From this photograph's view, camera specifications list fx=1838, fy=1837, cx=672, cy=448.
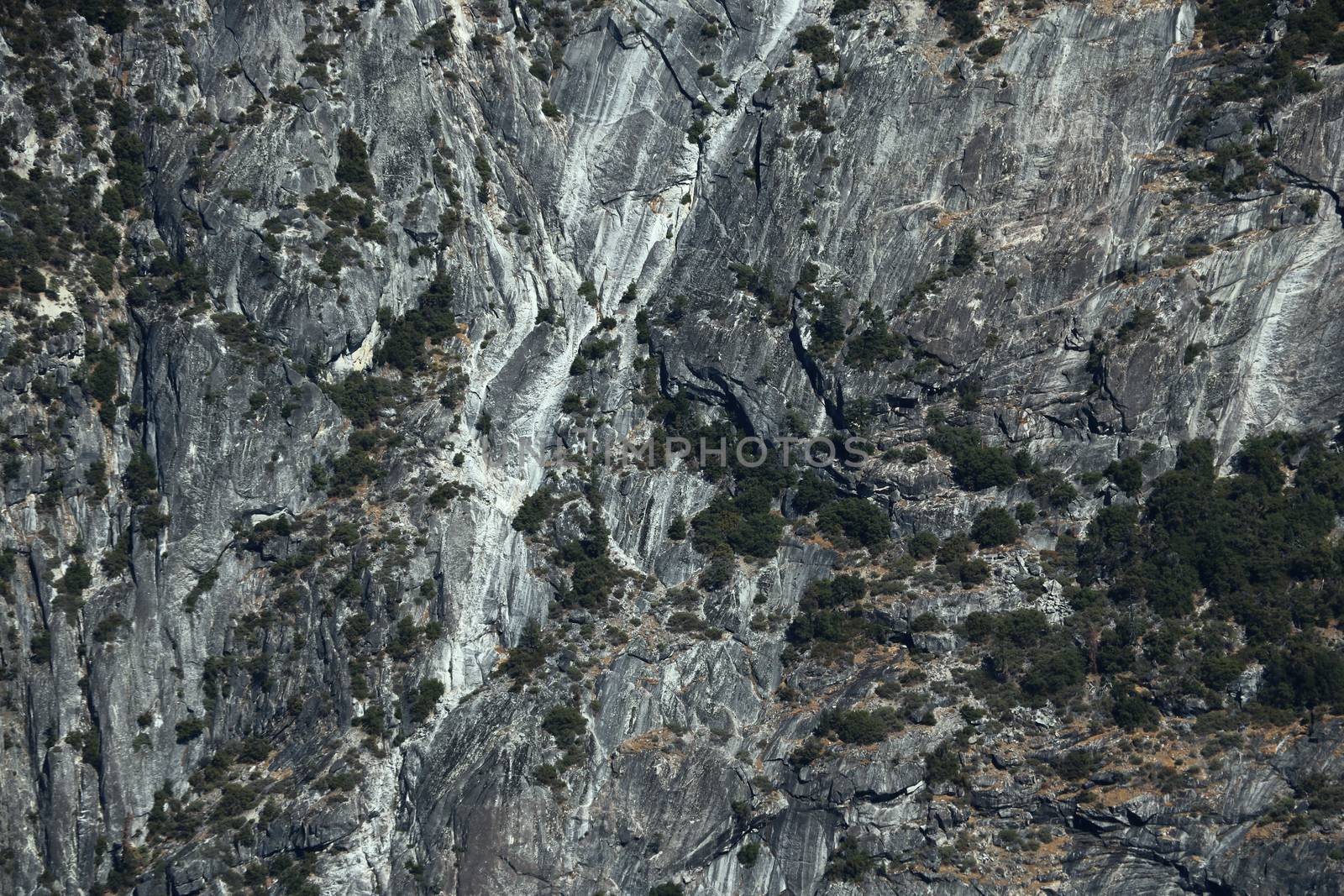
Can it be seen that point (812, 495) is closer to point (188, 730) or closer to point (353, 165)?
point (353, 165)

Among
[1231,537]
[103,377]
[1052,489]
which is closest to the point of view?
[1231,537]

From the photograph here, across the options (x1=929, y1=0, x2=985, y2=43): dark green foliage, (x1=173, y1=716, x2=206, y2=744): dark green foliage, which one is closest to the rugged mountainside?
(x1=173, y1=716, x2=206, y2=744): dark green foliage

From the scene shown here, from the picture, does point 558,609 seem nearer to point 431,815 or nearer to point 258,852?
point 431,815

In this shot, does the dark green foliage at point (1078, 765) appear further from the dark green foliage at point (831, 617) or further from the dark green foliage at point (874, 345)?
the dark green foliage at point (874, 345)

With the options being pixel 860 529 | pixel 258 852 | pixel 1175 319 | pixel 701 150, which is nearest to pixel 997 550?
pixel 860 529

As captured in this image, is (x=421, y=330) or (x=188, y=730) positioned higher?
(x=421, y=330)

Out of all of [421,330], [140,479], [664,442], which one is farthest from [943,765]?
[140,479]

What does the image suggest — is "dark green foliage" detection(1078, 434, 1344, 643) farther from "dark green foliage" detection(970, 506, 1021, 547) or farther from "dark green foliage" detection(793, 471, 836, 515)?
"dark green foliage" detection(793, 471, 836, 515)
